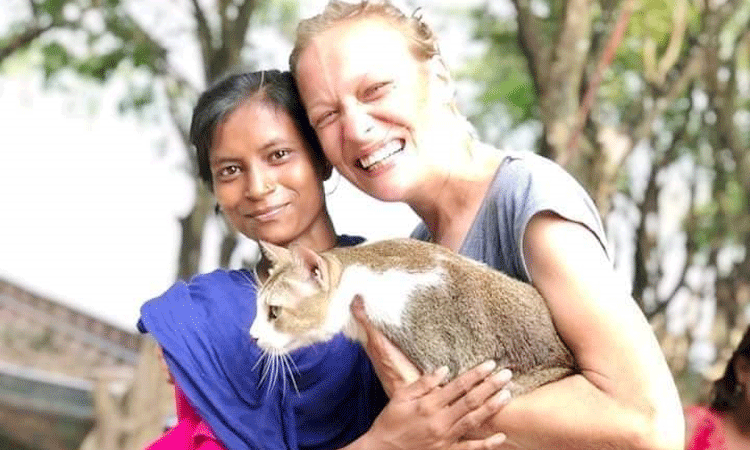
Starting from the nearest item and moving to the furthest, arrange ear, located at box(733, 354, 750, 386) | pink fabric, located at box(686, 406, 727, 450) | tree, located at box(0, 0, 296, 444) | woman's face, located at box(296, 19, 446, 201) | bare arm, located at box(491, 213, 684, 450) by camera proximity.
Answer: bare arm, located at box(491, 213, 684, 450)
woman's face, located at box(296, 19, 446, 201)
pink fabric, located at box(686, 406, 727, 450)
ear, located at box(733, 354, 750, 386)
tree, located at box(0, 0, 296, 444)

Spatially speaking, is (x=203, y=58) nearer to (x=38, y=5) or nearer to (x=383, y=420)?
(x=38, y=5)

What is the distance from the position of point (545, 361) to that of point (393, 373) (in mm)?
355

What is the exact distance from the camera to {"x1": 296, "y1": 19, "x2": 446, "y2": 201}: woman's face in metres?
3.39

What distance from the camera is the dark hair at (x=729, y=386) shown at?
240 inches

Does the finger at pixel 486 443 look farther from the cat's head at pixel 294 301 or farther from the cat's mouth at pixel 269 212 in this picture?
the cat's mouth at pixel 269 212

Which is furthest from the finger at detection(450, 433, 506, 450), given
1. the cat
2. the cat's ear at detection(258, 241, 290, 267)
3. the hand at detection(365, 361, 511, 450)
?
the cat's ear at detection(258, 241, 290, 267)

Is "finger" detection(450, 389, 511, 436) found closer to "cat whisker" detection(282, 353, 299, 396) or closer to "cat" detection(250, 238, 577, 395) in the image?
"cat" detection(250, 238, 577, 395)

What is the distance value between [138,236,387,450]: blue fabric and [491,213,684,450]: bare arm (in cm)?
50

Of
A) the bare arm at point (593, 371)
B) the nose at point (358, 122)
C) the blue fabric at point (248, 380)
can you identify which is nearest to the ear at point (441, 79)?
the nose at point (358, 122)

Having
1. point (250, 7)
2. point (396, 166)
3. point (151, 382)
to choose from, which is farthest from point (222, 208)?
point (250, 7)

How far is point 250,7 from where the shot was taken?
11953 mm

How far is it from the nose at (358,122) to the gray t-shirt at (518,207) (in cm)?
33

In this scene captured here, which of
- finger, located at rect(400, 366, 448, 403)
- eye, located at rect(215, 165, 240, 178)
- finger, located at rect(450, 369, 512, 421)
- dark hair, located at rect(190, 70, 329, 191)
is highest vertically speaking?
dark hair, located at rect(190, 70, 329, 191)

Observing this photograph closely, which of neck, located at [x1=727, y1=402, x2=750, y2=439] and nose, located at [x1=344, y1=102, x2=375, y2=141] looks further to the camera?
neck, located at [x1=727, y1=402, x2=750, y2=439]
